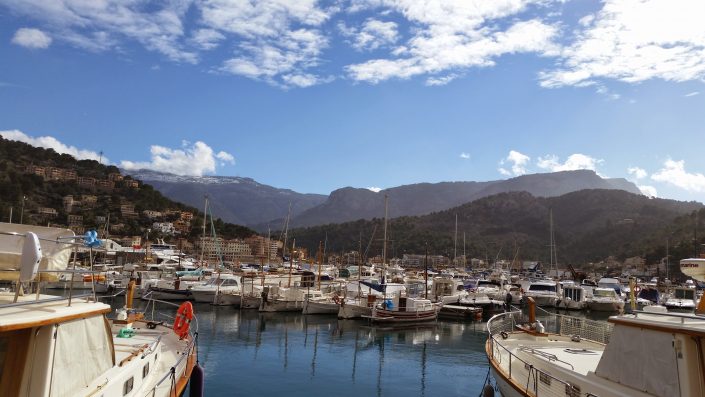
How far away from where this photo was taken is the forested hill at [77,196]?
348 feet

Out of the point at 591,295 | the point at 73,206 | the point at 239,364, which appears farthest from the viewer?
the point at 73,206

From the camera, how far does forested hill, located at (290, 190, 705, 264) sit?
147 metres

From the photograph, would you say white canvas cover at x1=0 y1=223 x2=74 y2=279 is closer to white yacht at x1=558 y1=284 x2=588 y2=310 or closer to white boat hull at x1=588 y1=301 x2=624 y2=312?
white yacht at x1=558 y1=284 x2=588 y2=310

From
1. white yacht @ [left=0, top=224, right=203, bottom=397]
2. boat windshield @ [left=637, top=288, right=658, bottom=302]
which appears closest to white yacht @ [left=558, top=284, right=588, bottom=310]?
boat windshield @ [left=637, top=288, right=658, bottom=302]

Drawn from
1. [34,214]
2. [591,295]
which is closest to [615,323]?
[591,295]

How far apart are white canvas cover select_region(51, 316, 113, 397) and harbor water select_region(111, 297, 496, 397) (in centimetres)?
974

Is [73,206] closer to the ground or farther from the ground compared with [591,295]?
farther from the ground

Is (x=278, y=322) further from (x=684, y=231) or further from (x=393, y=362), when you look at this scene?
(x=684, y=231)

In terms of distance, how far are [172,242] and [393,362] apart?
105 metres

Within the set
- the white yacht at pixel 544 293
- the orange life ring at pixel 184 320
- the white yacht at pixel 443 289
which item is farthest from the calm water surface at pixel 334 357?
the white yacht at pixel 544 293

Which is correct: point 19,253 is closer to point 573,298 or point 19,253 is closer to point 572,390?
point 572,390

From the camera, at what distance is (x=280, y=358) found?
81.6 ft

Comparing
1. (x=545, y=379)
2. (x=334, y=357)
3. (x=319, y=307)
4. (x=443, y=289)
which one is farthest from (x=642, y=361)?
(x=443, y=289)

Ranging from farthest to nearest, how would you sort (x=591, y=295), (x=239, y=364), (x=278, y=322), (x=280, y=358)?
(x=591, y=295) → (x=278, y=322) → (x=280, y=358) → (x=239, y=364)
